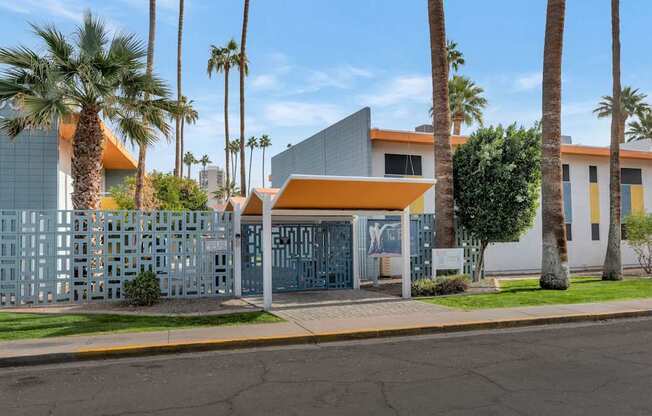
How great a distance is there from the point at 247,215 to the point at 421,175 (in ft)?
30.4

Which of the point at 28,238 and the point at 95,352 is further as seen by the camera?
the point at 28,238

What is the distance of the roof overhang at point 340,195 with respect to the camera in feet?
41.8

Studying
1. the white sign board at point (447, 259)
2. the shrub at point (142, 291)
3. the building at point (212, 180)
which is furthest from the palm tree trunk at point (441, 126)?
the building at point (212, 180)

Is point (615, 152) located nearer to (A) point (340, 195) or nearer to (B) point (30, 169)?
(A) point (340, 195)

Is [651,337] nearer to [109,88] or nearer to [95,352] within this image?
[95,352]

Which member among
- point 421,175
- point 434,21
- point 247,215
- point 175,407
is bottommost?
point 175,407

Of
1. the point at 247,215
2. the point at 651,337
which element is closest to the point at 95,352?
the point at 247,215

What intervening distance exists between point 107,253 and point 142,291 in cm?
153

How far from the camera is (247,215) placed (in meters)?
15.9

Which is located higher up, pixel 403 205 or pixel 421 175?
pixel 421 175

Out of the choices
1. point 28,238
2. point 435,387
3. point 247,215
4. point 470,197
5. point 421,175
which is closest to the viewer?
point 435,387

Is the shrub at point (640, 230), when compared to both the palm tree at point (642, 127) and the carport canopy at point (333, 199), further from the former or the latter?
the palm tree at point (642, 127)

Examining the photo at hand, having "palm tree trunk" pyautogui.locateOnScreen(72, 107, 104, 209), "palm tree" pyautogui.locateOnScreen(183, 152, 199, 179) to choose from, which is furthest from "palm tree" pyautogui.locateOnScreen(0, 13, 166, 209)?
"palm tree" pyautogui.locateOnScreen(183, 152, 199, 179)

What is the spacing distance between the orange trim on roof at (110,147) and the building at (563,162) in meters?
8.62
